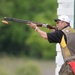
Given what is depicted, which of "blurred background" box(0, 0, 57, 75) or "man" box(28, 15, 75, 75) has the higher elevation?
"man" box(28, 15, 75, 75)

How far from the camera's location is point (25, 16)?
1298 inches

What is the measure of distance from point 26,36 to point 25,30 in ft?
1.22

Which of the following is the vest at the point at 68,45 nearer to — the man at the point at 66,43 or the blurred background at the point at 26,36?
the man at the point at 66,43

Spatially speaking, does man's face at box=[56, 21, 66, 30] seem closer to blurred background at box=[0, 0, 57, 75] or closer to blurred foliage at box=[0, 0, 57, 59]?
blurred background at box=[0, 0, 57, 75]

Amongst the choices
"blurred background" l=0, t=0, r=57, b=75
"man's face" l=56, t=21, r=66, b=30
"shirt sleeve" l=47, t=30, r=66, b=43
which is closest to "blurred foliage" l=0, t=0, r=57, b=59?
"blurred background" l=0, t=0, r=57, b=75

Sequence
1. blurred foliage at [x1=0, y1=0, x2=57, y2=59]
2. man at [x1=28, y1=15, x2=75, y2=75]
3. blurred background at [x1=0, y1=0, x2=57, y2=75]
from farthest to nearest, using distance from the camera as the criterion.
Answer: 1. blurred foliage at [x1=0, y1=0, x2=57, y2=59]
2. blurred background at [x1=0, y1=0, x2=57, y2=75]
3. man at [x1=28, y1=15, x2=75, y2=75]

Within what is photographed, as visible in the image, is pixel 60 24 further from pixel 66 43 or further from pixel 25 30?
pixel 25 30

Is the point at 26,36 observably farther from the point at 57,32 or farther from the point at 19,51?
the point at 57,32

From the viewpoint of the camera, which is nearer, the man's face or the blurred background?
the man's face

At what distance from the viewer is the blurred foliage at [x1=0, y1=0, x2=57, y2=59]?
31.2m

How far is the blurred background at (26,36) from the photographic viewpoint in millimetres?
30764

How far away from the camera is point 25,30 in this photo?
1289 inches

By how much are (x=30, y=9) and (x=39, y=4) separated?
824 mm

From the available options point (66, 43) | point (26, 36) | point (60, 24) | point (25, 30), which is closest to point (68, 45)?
point (66, 43)
